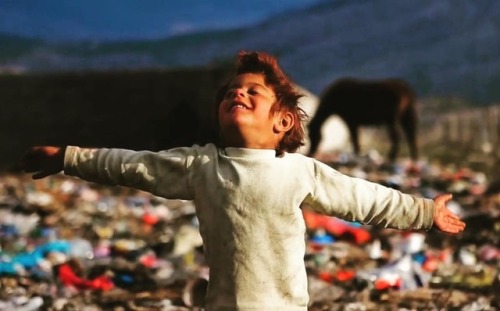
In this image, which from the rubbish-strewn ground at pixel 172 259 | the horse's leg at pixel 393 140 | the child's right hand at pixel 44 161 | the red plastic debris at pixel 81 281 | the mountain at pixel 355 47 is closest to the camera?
the child's right hand at pixel 44 161

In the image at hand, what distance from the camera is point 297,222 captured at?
2.61 m

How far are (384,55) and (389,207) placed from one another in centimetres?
6056

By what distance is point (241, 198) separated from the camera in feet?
8.36

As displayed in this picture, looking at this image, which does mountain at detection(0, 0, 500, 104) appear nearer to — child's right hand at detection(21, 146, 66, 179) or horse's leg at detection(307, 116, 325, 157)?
horse's leg at detection(307, 116, 325, 157)

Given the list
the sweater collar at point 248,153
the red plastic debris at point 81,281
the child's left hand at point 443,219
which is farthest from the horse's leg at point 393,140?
the sweater collar at point 248,153

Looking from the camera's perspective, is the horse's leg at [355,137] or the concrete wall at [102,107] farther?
the horse's leg at [355,137]

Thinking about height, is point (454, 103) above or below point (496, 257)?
above

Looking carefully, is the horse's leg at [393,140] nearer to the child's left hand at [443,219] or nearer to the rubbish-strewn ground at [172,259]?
the rubbish-strewn ground at [172,259]

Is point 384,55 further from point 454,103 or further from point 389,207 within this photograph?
point 389,207

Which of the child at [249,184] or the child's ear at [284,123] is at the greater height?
the child's ear at [284,123]

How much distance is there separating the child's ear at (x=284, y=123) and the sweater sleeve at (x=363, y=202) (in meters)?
0.13

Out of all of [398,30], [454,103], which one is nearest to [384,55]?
[398,30]

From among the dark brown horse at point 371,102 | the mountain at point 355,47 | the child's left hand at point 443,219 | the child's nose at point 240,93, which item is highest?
the mountain at point 355,47

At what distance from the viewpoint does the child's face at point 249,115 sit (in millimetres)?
2576
